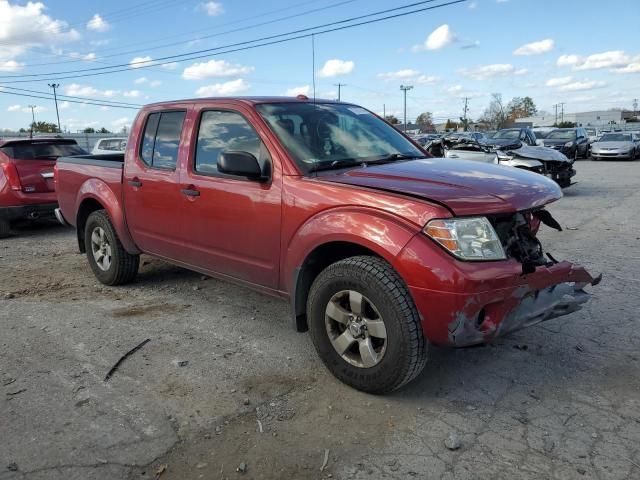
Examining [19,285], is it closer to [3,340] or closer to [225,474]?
[3,340]

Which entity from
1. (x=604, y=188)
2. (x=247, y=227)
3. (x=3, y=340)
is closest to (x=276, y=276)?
(x=247, y=227)

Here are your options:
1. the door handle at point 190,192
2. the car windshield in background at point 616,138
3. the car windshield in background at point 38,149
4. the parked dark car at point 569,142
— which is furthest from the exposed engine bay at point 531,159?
the car windshield in background at point 616,138

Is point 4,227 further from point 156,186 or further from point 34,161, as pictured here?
point 156,186

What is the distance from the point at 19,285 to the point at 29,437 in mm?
3524

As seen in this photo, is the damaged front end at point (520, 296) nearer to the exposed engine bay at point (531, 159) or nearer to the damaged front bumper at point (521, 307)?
the damaged front bumper at point (521, 307)

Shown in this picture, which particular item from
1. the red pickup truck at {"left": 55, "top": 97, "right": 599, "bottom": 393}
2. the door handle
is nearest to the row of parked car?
the red pickup truck at {"left": 55, "top": 97, "right": 599, "bottom": 393}

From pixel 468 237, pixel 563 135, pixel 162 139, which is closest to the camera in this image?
pixel 468 237

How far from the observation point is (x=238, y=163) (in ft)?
12.1

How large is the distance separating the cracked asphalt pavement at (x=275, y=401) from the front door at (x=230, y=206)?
63cm

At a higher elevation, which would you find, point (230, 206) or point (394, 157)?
point (394, 157)

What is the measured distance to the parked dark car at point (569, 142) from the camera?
79.0 feet

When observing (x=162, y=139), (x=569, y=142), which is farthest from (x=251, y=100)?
(x=569, y=142)

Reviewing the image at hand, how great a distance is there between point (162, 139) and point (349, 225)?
7.79 ft

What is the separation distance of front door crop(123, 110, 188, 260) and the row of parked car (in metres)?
3.72
